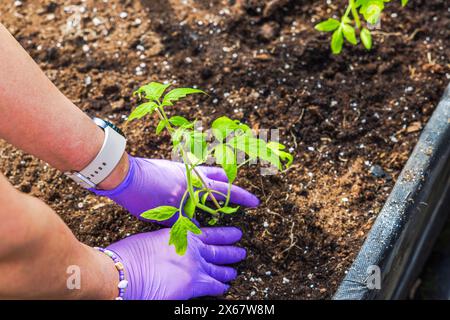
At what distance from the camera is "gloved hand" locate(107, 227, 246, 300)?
1850mm

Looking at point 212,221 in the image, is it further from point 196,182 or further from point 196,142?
point 196,142

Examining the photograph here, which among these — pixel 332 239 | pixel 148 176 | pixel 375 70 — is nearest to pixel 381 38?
pixel 375 70

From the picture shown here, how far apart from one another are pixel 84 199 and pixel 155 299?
17.4 inches

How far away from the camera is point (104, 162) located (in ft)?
6.00

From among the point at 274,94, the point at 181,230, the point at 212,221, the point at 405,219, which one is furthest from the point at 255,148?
the point at 274,94

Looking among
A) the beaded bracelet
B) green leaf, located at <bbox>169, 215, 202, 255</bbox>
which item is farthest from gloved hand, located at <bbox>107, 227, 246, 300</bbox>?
green leaf, located at <bbox>169, 215, 202, 255</bbox>

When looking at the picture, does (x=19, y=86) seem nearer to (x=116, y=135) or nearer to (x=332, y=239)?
(x=116, y=135)

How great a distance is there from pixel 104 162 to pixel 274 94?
2.30 ft

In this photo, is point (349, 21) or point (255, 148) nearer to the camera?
point (255, 148)

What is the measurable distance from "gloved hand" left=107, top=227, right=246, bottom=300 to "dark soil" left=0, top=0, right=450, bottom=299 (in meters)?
0.07

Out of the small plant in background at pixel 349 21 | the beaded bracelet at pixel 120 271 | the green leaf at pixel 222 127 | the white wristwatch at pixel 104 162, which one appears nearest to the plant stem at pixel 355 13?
the small plant in background at pixel 349 21

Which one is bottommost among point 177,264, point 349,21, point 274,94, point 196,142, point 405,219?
point 177,264

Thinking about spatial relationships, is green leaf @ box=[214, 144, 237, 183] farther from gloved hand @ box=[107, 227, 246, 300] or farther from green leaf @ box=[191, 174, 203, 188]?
gloved hand @ box=[107, 227, 246, 300]
